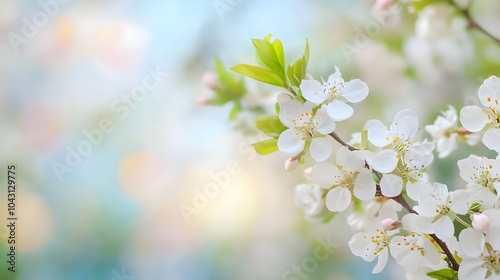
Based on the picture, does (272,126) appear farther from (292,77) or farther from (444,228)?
(444,228)

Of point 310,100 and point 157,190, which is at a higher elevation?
point 310,100

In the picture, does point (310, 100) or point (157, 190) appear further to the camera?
point (157, 190)

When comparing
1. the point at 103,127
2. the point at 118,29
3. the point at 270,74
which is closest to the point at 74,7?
the point at 118,29

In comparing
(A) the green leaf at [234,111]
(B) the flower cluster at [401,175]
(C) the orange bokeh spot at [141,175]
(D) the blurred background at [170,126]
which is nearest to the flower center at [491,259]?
(B) the flower cluster at [401,175]

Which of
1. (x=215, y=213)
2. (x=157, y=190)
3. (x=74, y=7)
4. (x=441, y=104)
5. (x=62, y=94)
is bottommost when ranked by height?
(x=441, y=104)

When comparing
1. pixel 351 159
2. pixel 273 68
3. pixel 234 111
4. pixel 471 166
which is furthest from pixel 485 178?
pixel 234 111

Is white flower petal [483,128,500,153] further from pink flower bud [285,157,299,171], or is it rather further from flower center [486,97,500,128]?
pink flower bud [285,157,299,171]

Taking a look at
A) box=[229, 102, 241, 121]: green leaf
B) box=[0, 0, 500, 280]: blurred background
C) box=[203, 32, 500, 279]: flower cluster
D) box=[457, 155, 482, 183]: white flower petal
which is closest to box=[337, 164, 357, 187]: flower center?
box=[203, 32, 500, 279]: flower cluster

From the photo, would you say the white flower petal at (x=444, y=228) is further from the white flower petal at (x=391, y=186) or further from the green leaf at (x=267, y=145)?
the green leaf at (x=267, y=145)

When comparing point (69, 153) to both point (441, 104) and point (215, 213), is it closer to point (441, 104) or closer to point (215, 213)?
point (215, 213)
